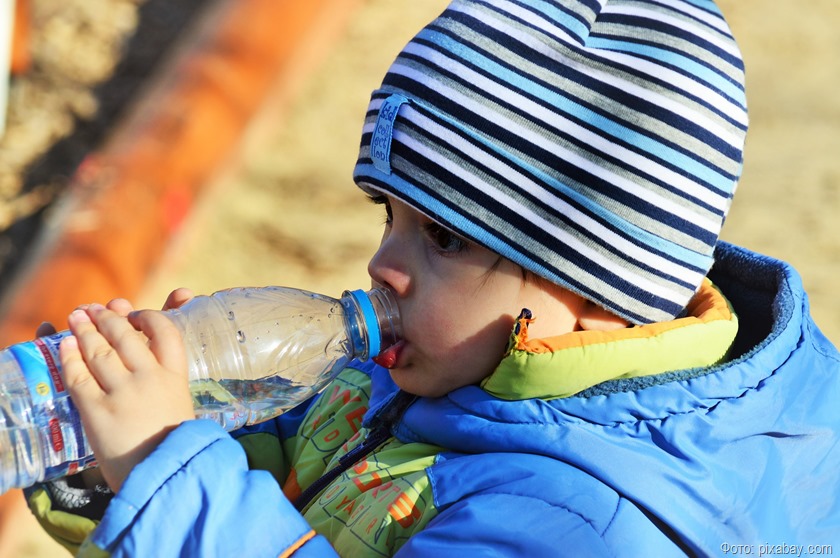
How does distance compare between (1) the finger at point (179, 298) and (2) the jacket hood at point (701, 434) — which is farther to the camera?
(1) the finger at point (179, 298)

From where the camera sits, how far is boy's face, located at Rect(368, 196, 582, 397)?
186cm

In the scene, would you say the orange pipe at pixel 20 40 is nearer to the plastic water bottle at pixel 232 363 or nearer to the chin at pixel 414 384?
the plastic water bottle at pixel 232 363

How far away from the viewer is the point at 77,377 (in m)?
1.60

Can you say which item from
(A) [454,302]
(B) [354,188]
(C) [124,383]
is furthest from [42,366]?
(B) [354,188]

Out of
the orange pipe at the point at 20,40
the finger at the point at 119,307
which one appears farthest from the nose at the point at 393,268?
the orange pipe at the point at 20,40

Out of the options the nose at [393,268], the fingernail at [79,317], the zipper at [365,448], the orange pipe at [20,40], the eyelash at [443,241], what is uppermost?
the orange pipe at [20,40]

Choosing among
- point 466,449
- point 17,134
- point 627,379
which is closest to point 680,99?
point 627,379

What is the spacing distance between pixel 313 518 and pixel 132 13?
14.1ft

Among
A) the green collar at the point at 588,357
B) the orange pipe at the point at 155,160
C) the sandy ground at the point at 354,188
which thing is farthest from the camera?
the sandy ground at the point at 354,188

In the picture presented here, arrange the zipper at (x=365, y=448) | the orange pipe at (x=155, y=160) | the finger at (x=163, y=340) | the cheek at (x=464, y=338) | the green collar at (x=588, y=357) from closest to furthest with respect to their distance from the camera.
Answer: the finger at (x=163, y=340) < the green collar at (x=588, y=357) < the cheek at (x=464, y=338) < the zipper at (x=365, y=448) < the orange pipe at (x=155, y=160)

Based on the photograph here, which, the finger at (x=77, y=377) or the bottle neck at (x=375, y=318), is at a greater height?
the bottle neck at (x=375, y=318)

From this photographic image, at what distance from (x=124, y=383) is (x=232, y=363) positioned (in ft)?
1.77

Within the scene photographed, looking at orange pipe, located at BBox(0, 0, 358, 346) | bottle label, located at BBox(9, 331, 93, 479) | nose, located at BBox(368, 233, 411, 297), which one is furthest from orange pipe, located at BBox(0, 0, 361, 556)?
nose, located at BBox(368, 233, 411, 297)

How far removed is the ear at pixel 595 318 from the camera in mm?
1923
